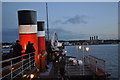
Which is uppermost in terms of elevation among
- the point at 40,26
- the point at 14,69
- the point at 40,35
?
the point at 40,26

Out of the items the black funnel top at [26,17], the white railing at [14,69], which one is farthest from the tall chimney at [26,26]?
the white railing at [14,69]

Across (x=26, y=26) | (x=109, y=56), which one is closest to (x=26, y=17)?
(x=26, y=26)

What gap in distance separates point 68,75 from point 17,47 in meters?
2.88

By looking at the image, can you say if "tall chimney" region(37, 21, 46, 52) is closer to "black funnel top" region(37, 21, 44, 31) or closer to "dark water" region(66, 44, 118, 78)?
"black funnel top" region(37, 21, 44, 31)

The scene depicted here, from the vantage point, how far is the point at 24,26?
24.3 ft

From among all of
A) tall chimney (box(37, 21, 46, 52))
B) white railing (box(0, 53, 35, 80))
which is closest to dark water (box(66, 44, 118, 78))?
tall chimney (box(37, 21, 46, 52))

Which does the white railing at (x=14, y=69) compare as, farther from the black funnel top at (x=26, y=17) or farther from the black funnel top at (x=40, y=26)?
the black funnel top at (x=40, y=26)

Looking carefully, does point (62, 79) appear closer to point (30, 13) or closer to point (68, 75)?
point (68, 75)

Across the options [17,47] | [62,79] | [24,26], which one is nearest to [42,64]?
[62,79]

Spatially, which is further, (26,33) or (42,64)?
(42,64)

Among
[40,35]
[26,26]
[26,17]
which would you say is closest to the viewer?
[26,17]

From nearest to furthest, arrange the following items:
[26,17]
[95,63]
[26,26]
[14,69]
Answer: [14,69] → [26,17] → [26,26] → [95,63]

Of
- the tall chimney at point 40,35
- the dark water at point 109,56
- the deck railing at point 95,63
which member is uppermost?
the tall chimney at point 40,35

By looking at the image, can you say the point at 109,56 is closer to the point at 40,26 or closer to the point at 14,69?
the point at 40,26
